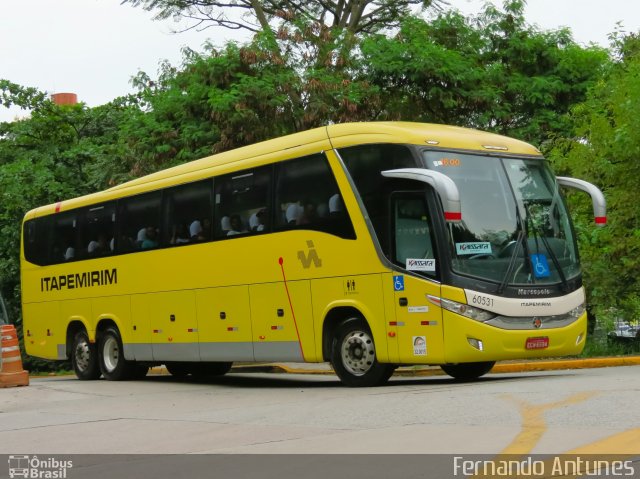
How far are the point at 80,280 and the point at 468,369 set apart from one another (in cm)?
926

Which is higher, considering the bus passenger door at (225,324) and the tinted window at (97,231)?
the tinted window at (97,231)

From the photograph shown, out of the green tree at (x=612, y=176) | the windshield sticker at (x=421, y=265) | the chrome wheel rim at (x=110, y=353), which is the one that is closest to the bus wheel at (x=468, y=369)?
the windshield sticker at (x=421, y=265)

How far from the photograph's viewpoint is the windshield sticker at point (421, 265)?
14.3m

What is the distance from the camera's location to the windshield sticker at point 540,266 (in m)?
14.7

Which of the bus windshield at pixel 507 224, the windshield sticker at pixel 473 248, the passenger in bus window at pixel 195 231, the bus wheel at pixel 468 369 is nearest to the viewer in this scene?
the windshield sticker at pixel 473 248

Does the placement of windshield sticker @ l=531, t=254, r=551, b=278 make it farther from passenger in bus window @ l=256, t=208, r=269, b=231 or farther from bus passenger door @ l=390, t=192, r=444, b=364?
passenger in bus window @ l=256, t=208, r=269, b=231

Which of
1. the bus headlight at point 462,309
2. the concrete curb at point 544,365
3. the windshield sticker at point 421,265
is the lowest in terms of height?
the concrete curb at point 544,365

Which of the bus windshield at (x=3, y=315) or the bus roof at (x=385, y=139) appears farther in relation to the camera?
the bus windshield at (x=3, y=315)

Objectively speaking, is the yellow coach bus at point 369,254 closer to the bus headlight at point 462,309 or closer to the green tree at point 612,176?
the bus headlight at point 462,309

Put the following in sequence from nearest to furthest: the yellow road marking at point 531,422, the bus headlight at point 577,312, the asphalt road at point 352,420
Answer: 1. the yellow road marking at point 531,422
2. the asphalt road at point 352,420
3. the bus headlight at point 577,312

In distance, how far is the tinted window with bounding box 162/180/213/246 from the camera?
1814cm

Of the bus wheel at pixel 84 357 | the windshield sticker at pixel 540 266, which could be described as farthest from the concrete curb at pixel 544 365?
the bus wheel at pixel 84 357

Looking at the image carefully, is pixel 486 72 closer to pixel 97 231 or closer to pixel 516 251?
pixel 97 231
